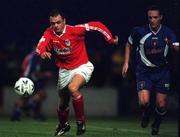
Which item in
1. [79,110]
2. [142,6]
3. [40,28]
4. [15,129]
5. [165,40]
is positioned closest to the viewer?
[79,110]

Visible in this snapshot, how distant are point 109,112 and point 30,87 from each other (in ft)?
29.1

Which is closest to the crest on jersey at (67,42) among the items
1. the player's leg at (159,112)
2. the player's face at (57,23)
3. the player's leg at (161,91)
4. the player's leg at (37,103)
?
the player's face at (57,23)

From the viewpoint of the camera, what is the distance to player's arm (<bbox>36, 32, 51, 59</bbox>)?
1284cm

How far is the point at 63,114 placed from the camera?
1345 centimetres

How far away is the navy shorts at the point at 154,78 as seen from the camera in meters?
14.1

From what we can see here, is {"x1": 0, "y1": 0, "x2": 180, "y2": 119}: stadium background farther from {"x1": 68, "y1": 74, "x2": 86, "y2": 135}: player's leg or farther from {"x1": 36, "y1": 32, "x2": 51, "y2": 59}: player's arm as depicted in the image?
{"x1": 68, "y1": 74, "x2": 86, "y2": 135}: player's leg

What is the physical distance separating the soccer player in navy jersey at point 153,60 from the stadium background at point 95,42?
1572 mm

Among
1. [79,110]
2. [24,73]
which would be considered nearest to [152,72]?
[79,110]

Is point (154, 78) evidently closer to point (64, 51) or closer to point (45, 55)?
point (64, 51)

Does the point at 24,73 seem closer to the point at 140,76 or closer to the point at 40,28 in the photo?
the point at 40,28

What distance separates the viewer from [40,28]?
1989cm

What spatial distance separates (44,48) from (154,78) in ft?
7.15

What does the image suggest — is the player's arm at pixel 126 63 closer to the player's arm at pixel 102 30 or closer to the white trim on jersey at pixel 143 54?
the white trim on jersey at pixel 143 54

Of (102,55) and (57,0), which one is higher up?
(57,0)
